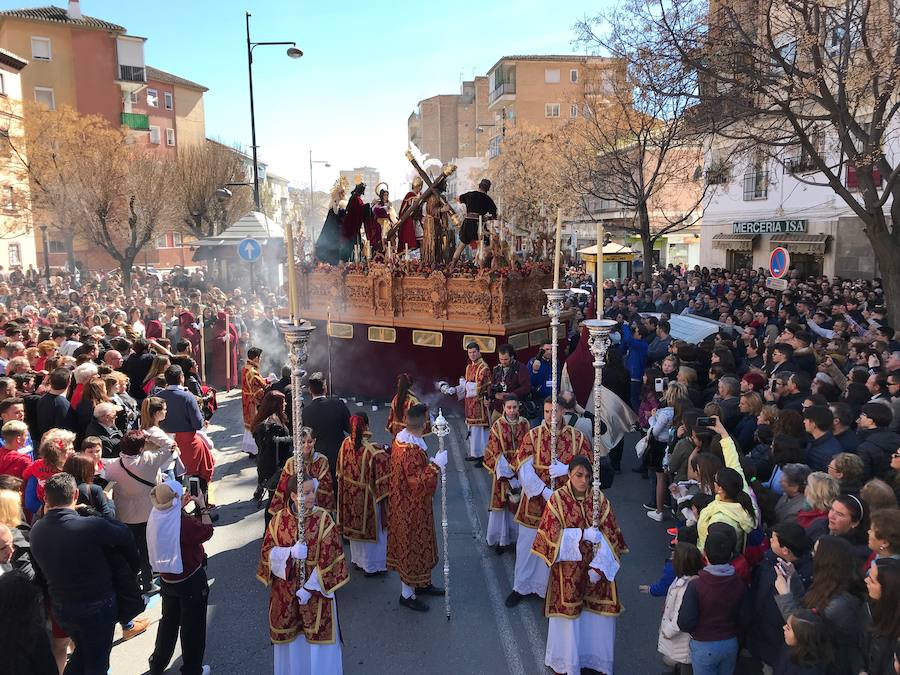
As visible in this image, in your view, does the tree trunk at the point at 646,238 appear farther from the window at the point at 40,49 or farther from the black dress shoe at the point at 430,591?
the window at the point at 40,49

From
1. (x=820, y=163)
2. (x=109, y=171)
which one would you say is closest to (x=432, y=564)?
(x=820, y=163)

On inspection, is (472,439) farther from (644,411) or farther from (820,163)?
(820,163)

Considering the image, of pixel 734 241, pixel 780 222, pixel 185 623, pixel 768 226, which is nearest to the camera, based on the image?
pixel 185 623

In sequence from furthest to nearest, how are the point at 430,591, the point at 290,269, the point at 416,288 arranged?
the point at 416,288 → the point at 430,591 → the point at 290,269

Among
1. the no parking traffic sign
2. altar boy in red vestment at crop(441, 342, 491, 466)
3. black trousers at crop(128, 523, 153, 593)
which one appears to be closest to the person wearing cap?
black trousers at crop(128, 523, 153, 593)

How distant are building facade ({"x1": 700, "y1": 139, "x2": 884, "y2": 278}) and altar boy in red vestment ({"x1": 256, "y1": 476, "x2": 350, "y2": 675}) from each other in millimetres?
16944

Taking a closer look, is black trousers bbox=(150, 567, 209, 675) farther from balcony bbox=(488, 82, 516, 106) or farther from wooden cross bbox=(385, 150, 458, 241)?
balcony bbox=(488, 82, 516, 106)

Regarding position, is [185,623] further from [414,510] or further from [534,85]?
[534,85]

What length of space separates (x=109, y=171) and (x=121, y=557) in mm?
24698

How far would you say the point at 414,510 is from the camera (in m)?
6.35

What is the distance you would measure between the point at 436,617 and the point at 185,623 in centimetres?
228

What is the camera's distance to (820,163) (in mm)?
12633

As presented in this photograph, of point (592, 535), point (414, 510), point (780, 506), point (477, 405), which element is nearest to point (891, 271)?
point (477, 405)

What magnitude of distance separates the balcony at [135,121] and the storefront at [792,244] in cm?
3970
